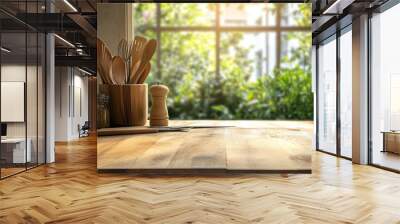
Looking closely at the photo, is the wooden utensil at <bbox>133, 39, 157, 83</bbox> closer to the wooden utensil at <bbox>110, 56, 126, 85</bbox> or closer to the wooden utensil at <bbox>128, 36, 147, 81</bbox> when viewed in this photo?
the wooden utensil at <bbox>128, 36, 147, 81</bbox>

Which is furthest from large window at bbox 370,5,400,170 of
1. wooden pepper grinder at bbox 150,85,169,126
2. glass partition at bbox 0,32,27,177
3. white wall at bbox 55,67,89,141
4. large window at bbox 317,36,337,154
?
glass partition at bbox 0,32,27,177

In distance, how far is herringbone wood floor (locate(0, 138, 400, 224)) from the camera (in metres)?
3.11

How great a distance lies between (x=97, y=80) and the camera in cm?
470

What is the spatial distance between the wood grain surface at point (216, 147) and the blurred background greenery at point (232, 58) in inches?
8.6

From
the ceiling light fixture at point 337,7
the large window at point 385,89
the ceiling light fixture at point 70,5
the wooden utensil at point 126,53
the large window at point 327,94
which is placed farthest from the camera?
the large window at point 327,94

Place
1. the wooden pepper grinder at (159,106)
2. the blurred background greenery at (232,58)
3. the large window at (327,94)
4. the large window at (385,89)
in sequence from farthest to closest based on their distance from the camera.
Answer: the large window at (327,94) → the large window at (385,89) → the wooden pepper grinder at (159,106) → the blurred background greenery at (232,58)

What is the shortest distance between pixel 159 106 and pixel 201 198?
1.24 m

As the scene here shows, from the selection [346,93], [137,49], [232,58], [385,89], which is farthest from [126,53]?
[346,93]

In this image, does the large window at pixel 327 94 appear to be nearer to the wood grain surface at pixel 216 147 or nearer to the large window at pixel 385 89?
the large window at pixel 385 89

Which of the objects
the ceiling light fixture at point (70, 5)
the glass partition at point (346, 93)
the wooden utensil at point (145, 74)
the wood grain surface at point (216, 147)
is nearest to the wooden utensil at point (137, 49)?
the wooden utensil at point (145, 74)

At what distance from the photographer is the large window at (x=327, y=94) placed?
725 cm

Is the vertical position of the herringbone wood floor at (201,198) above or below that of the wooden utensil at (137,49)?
below

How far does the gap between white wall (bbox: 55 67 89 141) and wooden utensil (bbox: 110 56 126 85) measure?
2.44 ft

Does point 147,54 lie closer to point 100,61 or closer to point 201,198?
point 100,61
